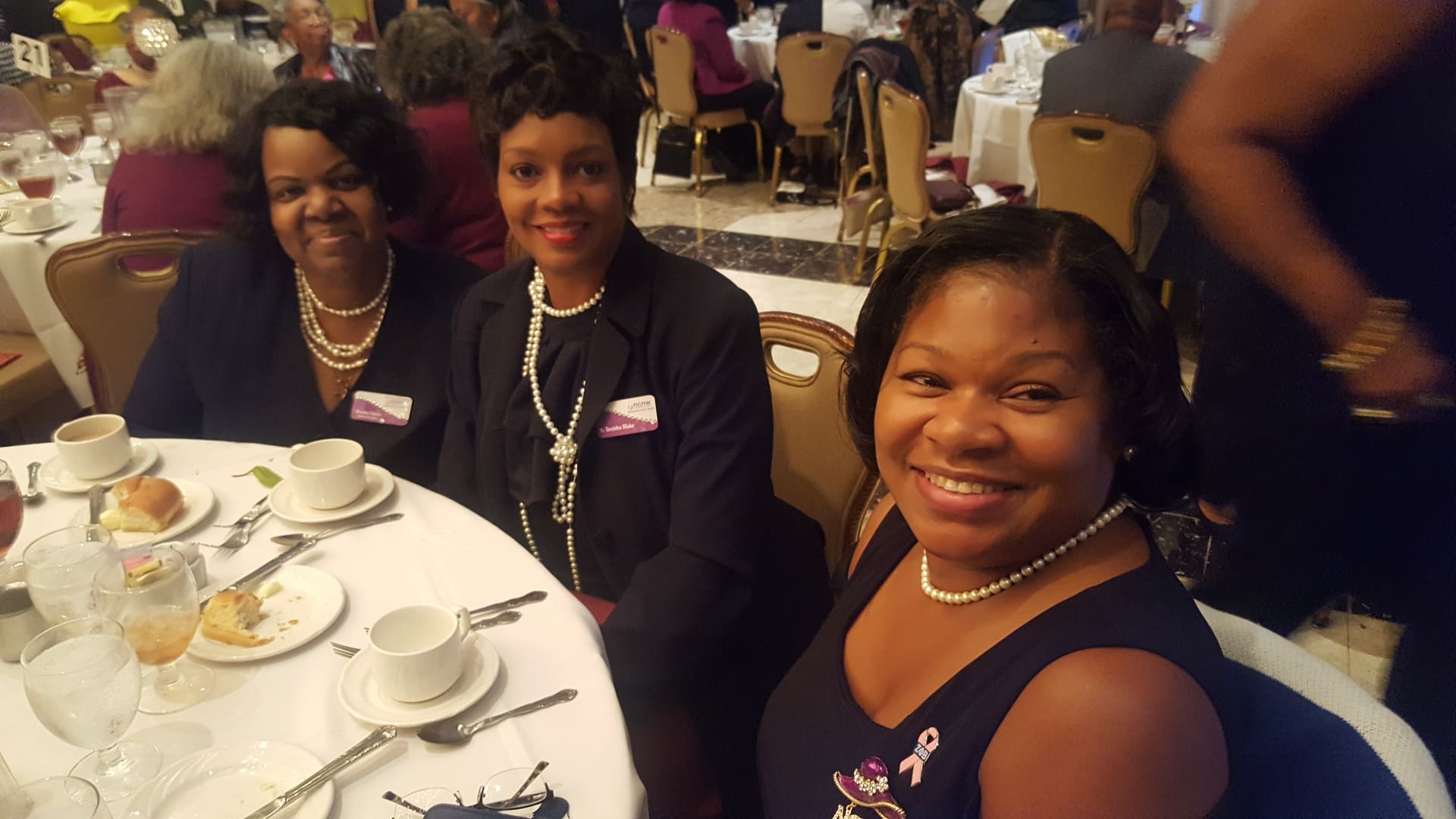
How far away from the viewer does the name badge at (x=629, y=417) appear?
151cm

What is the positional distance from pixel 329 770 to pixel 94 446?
835mm

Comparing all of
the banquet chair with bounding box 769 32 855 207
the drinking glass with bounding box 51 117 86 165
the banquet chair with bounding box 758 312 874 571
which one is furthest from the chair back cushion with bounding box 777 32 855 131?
the banquet chair with bounding box 758 312 874 571

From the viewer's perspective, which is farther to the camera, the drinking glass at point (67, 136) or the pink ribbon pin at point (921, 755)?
the drinking glass at point (67, 136)

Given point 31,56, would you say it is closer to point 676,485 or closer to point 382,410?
point 382,410

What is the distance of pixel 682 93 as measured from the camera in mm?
5965

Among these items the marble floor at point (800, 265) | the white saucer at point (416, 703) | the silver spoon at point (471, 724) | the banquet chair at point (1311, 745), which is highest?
the banquet chair at point (1311, 745)

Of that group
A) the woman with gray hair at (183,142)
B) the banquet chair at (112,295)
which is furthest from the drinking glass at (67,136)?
the banquet chair at (112,295)

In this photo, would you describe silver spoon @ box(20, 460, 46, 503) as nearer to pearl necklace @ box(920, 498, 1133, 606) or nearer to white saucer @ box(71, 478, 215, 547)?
white saucer @ box(71, 478, 215, 547)

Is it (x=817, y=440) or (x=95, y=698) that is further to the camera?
(x=817, y=440)

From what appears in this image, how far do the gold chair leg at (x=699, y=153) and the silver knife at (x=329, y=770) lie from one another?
5622mm

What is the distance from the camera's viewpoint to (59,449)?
1.40 meters

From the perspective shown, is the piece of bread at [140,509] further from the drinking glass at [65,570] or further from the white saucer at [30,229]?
the white saucer at [30,229]

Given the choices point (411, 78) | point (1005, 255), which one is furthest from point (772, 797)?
point (411, 78)

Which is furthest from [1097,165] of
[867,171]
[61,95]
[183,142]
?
[61,95]
